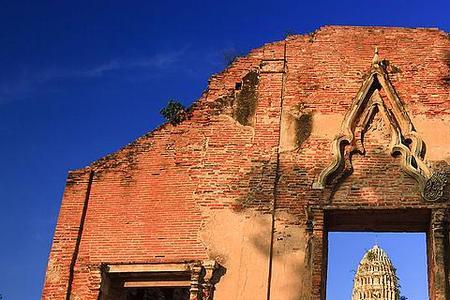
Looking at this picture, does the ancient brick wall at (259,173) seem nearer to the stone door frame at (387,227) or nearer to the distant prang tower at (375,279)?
the stone door frame at (387,227)

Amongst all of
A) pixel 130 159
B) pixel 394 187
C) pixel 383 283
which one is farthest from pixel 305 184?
pixel 383 283

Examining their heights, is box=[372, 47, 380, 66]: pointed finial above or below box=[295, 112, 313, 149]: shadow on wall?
above

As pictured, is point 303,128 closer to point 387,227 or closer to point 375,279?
point 387,227

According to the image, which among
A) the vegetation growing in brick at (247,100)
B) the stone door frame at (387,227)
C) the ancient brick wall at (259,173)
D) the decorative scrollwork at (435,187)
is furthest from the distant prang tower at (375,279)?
the decorative scrollwork at (435,187)

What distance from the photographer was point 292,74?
10.8 meters

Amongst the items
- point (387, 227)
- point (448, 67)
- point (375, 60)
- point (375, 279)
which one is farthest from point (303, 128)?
point (375, 279)

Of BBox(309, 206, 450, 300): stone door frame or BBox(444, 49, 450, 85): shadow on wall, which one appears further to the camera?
BBox(444, 49, 450, 85): shadow on wall

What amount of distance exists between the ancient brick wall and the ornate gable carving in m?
0.12

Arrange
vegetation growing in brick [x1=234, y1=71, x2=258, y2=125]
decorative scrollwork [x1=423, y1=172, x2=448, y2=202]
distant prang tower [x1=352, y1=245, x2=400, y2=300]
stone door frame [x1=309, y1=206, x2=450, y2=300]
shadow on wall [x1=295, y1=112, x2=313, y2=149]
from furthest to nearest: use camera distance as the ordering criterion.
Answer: distant prang tower [x1=352, y1=245, x2=400, y2=300], vegetation growing in brick [x1=234, y1=71, x2=258, y2=125], shadow on wall [x1=295, y1=112, x2=313, y2=149], decorative scrollwork [x1=423, y1=172, x2=448, y2=202], stone door frame [x1=309, y1=206, x2=450, y2=300]

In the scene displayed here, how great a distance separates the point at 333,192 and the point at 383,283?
77.7ft

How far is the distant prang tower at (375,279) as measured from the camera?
3180 centimetres

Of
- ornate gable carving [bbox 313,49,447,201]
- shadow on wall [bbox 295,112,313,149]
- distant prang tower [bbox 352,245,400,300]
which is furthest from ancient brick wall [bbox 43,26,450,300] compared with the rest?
distant prang tower [bbox 352,245,400,300]

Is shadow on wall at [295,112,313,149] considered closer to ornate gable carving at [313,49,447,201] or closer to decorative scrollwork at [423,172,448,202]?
ornate gable carving at [313,49,447,201]

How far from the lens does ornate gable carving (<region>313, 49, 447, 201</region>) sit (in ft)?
31.3
